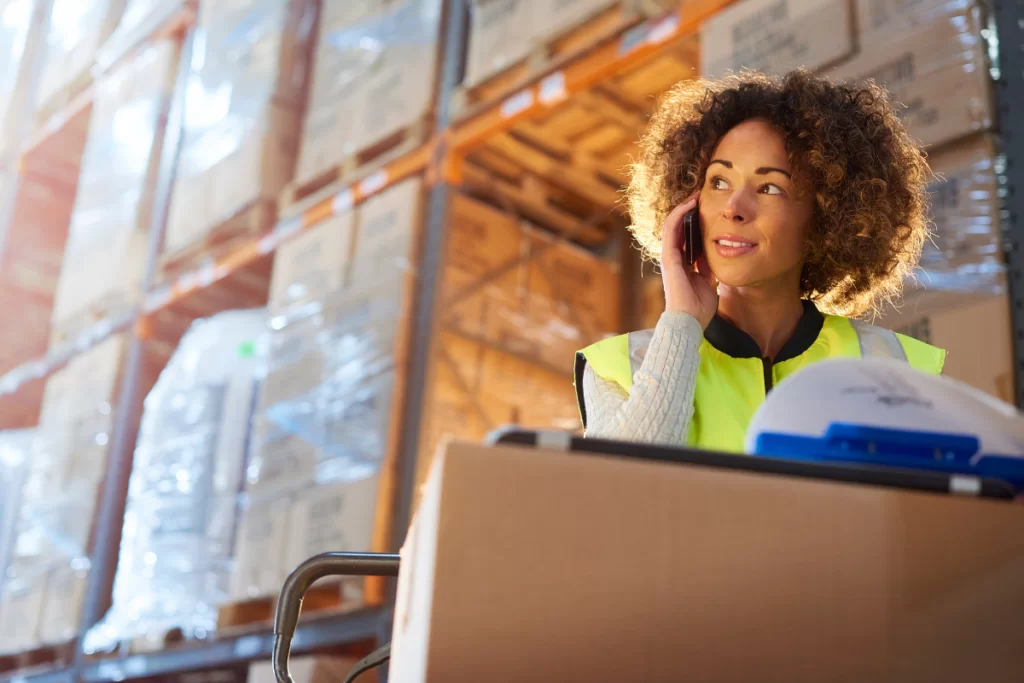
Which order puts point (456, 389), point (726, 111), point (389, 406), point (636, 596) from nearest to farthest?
point (636, 596) < point (726, 111) < point (389, 406) < point (456, 389)

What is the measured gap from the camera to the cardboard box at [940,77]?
7.89ft

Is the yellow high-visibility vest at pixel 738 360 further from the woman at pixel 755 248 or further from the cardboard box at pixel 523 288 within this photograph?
the cardboard box at pixel 523 288

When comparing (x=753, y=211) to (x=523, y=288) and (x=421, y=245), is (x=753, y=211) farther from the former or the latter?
(x=523, y=288)

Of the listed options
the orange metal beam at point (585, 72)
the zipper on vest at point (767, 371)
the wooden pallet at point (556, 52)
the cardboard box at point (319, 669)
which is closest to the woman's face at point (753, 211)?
the zipper on vest at point (767, 371)

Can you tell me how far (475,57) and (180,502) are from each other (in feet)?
6.73

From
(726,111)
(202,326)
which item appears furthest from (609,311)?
(726,111)

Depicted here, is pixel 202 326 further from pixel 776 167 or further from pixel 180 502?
pixel 776 167

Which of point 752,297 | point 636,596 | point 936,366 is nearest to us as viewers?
point 636,596

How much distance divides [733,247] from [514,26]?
2399 mm

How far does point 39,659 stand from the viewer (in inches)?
221

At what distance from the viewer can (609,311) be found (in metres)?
5.00

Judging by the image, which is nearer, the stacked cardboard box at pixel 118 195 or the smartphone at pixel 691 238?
the smartphone at pixel 691 238

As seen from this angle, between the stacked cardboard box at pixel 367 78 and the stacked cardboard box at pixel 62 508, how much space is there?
1572 millimetres

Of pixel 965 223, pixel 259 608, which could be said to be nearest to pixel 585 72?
pixel 965 223
